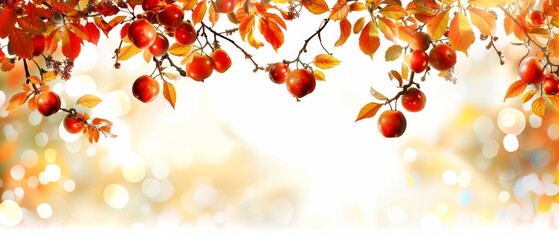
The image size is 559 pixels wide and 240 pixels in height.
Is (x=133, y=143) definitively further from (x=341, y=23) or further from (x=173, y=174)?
(x=341, y=23)

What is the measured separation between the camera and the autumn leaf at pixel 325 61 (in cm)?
58

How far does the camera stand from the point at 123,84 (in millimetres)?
1478

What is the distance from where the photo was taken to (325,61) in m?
0.59

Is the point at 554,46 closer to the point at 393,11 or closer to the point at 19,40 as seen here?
the point at 393,11

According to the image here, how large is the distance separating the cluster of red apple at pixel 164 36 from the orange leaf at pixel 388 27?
13 centimetres

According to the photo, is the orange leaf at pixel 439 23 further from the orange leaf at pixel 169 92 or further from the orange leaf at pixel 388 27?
the orange leaf at pixel 169 92

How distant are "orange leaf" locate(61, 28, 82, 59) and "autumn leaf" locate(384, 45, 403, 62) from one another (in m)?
0.28

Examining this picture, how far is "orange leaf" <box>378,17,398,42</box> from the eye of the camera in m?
0.53

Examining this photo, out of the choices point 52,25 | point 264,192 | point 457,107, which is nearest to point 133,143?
point 264,192

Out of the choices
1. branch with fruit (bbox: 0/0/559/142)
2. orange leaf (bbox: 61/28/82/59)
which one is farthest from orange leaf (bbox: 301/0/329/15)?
orange leaf (bbox: 61/28/82/59)

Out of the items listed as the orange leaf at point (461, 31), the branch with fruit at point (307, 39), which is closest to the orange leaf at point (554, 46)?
the branch with fruit at point (307, 39)

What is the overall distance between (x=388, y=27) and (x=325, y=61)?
0.25 feet

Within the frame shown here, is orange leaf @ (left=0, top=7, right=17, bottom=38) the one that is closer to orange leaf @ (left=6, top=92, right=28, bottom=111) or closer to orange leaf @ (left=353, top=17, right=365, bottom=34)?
orange leaf @ (left=6, top=92, right=28, bottom=111)

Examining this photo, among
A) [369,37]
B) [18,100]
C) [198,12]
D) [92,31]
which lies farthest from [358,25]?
Answer: [18,100]
